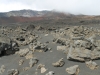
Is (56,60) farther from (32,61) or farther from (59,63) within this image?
(32,61)

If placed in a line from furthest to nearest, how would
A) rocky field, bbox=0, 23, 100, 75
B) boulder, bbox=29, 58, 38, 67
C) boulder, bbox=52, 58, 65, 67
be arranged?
boulder, bbox=29, 58, 38, 67 < boulder, bbox=52, 58, 65, 67 < rocky field, bbox=0, 23, 100, 75

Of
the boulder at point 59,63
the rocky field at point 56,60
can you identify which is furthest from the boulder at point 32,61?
the boulder at point 59,63

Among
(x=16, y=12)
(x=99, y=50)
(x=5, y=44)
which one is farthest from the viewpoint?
(x=16, y=12)

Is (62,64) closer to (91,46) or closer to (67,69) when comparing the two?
(67,69)

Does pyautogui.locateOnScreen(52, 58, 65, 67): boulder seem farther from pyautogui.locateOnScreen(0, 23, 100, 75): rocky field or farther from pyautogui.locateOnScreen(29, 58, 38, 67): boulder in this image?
pyautogui.locateOnScreen(29, 58, 38, 67): boulder

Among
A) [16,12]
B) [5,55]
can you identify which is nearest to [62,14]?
[16,12]

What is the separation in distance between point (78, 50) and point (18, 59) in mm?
4049

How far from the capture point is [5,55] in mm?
13766

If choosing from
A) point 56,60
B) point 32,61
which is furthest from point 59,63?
point 32,61

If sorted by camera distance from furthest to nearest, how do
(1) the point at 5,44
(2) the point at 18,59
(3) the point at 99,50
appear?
(1) the point at 5,44, (2) the point at 18,59, (3) the point at 99,50

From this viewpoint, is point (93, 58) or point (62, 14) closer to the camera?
point (93, 58)

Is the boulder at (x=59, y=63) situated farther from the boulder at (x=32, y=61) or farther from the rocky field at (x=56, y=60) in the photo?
the boulder at (x=32, y=61)

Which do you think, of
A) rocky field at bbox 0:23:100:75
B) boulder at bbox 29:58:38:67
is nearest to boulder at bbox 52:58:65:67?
rocky field at bbox 0:23:100:75

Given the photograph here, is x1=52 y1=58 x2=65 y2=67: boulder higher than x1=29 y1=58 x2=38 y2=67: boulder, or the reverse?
x1=52 y1=58 x2=65 y2=67: boulder
